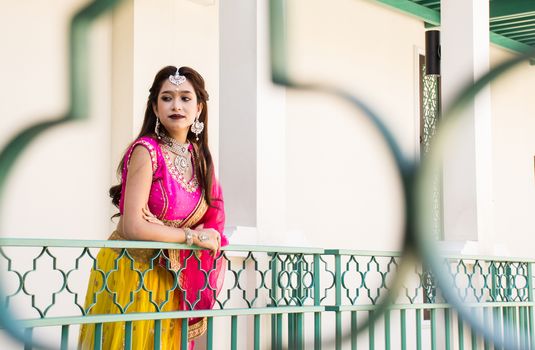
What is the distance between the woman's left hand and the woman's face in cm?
33

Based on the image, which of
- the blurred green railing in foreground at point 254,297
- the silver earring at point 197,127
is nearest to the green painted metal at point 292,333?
the blurred green railing in foreground at point 254,297

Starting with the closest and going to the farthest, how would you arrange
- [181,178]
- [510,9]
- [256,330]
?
[181,178] → [256,330] → [510,9]

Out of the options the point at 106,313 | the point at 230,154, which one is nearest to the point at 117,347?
the point at 106,313

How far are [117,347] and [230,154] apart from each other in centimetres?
180

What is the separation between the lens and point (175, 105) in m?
3.43

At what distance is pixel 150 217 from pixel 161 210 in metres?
0.07

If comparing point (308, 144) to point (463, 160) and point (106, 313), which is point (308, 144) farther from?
point (106, 313)

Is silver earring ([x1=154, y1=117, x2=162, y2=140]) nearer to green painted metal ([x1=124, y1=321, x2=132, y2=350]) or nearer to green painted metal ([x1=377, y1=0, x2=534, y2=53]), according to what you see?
green painted metal ([x1=124, y1=321, x2=132, y2=350])

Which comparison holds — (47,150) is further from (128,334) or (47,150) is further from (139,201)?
(139,201)

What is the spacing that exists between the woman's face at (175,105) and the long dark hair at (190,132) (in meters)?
0.03

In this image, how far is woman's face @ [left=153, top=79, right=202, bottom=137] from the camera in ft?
11.3

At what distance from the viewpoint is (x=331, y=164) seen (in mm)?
8367

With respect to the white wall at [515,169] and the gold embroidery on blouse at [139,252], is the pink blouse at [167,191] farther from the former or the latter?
the white wall at [515,169]

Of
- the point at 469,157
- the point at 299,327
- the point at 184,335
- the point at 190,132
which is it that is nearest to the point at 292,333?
the point at 299,327
